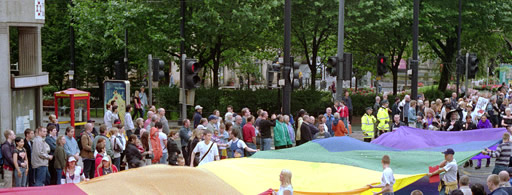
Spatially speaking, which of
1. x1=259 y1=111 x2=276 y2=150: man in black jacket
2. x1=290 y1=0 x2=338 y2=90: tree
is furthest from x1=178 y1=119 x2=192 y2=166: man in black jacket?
x1=290 y1=0 x2=338 y2=90: tree

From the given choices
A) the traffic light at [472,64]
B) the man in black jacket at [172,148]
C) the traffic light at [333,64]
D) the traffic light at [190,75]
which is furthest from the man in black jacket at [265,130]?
the traffic light at [472,64]

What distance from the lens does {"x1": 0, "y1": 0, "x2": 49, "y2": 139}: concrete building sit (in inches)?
792

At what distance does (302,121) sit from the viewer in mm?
20234

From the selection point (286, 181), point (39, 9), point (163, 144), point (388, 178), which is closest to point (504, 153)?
point (388, 178)

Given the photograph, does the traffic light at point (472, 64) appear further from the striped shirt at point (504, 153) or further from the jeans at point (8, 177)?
the jeans at point (8, 177)

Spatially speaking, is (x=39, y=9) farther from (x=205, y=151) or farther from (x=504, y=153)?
(x=504, y=153)

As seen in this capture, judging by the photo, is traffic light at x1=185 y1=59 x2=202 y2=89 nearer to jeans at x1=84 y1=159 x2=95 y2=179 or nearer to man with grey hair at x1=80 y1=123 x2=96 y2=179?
man with grey hair at x1=80 y1=123 x2=96 y2=179

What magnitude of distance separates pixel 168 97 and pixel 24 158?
63.8 feet

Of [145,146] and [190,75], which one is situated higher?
[190,75]

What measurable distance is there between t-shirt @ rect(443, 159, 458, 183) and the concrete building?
12181mm

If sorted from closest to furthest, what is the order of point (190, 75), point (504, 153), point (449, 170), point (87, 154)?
point (449, 170) < point (504, 153) < point (87, 154) < point (190, 75)

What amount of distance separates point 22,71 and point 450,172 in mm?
14214

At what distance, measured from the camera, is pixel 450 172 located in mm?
13906

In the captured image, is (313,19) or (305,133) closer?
(305,133)
